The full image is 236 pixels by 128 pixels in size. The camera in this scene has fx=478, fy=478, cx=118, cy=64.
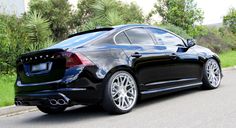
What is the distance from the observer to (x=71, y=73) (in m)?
6.82

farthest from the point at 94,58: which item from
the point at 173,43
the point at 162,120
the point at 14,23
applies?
the point at 14,23

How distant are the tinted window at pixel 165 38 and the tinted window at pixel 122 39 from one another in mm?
717

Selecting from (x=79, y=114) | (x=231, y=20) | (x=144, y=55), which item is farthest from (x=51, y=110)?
(x=231, y=20)

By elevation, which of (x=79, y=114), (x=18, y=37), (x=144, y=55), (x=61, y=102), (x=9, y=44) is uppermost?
(x=18, y=37)

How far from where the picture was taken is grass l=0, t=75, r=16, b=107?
8.73 meters

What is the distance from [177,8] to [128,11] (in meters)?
2.06

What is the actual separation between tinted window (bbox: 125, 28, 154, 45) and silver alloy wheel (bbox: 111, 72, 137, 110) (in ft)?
2.45

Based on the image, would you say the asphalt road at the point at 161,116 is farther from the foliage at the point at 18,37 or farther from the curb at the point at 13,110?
the foliage at the point at 18,37

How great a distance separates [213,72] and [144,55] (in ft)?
7.31

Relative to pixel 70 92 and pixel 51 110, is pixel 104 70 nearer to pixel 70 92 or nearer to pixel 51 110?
pixel 70 92

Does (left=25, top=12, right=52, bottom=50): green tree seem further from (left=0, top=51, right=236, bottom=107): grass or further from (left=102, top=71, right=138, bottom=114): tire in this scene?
(left=102, top=71, right=138, bottom=114): tire

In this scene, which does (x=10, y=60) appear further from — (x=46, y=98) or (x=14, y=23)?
(x=46, y=98)

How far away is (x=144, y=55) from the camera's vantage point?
7.71m

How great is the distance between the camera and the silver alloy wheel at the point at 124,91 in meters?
7.14
